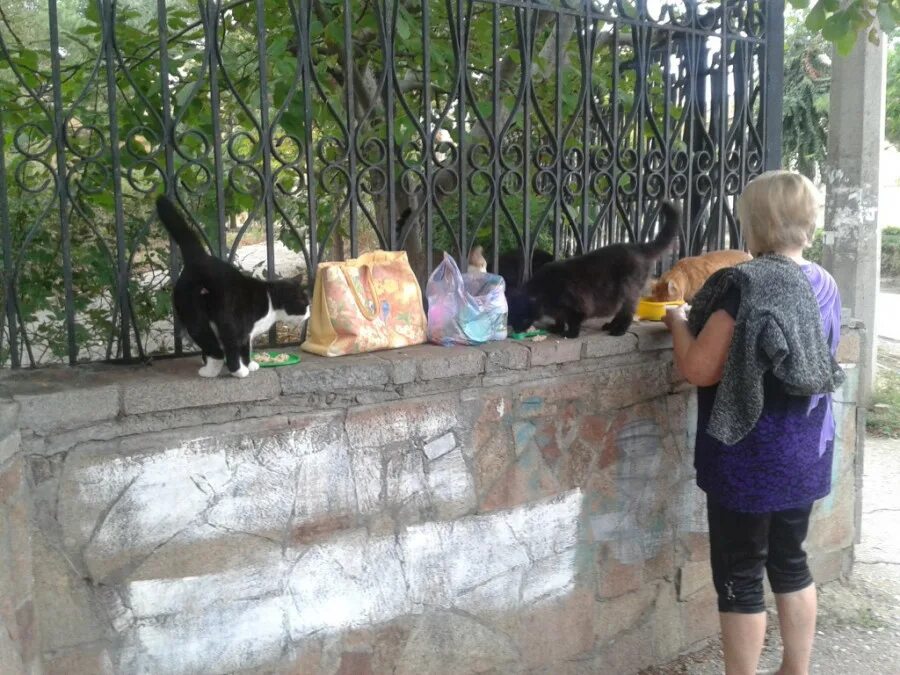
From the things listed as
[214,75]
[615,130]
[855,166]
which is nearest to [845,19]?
[615,130]

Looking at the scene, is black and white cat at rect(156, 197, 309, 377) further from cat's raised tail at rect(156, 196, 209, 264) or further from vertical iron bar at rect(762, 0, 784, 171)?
vertical iron bar at rect(762, 0, 784, 171)

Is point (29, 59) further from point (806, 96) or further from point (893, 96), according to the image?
point (893, 96)

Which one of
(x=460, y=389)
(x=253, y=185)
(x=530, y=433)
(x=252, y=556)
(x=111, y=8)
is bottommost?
(x=252, y=556)

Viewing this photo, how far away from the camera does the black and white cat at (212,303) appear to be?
2.45m

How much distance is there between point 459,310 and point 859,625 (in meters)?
2.56

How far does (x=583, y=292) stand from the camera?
3162mm

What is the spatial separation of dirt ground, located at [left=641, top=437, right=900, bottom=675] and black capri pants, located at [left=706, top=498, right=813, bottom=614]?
26.3 inches

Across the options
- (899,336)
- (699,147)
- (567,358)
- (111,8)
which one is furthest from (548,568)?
(899,336)

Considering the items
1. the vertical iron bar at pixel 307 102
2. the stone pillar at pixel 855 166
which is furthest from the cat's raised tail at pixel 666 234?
the stone pillar at pixel 855 166

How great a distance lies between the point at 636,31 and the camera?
3516 millimetres

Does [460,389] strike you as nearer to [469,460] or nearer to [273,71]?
[469,460]

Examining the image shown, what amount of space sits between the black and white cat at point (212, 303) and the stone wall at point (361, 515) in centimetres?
9

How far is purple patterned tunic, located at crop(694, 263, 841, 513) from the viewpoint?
106 inches

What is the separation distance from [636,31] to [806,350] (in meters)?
1.72
